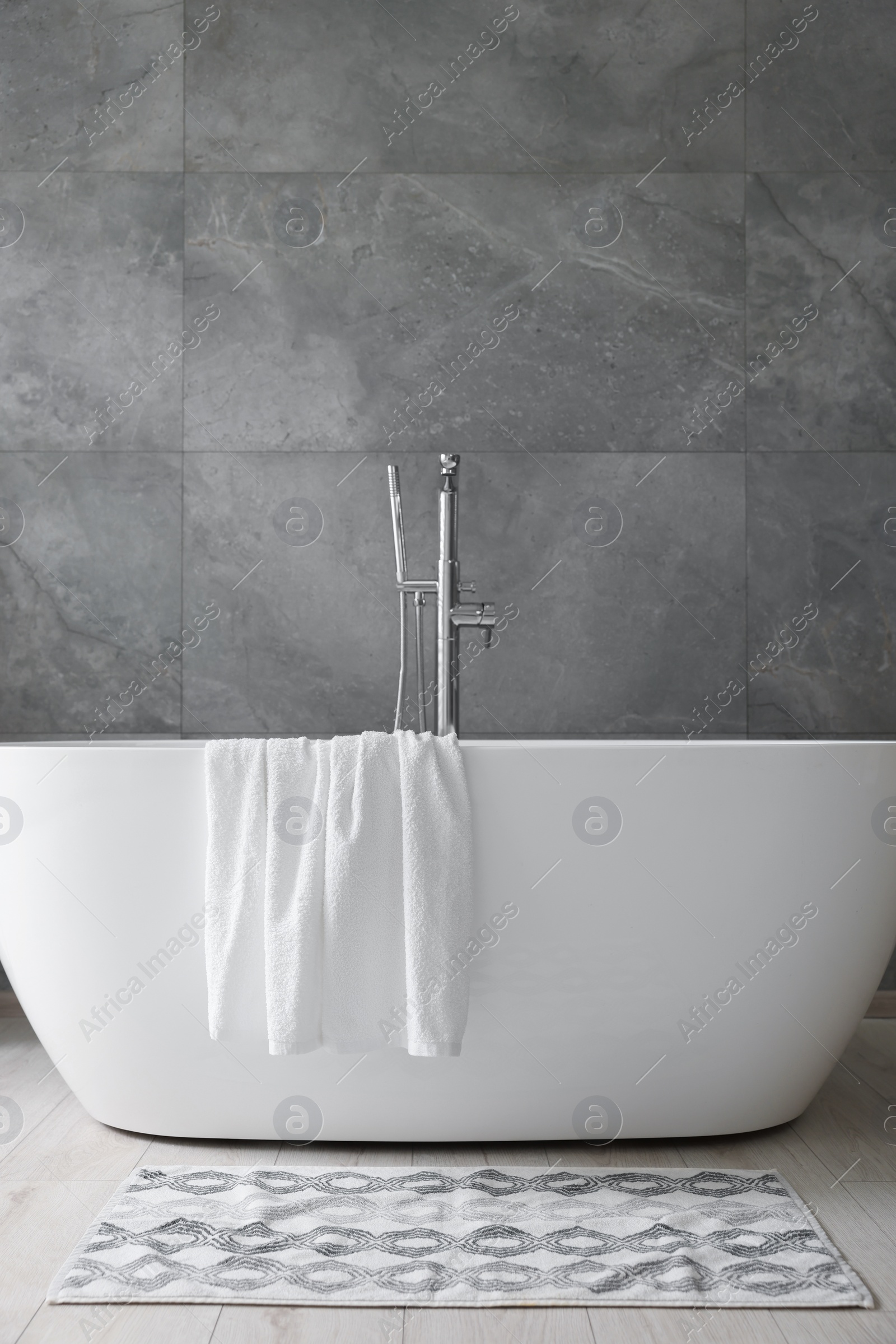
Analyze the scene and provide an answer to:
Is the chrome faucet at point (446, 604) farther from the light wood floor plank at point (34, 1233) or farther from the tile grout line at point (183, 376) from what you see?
the light wood floor plank at point (34, 1233)

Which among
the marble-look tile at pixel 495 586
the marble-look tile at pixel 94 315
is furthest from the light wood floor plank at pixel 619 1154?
the marble-look tile at pixel 94 315

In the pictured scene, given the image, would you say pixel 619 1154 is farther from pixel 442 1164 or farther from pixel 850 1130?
pixel 850 1130

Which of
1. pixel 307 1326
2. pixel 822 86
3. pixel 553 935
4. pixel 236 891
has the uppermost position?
pixel 822 86

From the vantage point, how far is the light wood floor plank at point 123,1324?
1.22 meters

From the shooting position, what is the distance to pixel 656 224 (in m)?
2.59

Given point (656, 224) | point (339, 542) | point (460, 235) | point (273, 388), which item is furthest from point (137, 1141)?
point (656, 224)

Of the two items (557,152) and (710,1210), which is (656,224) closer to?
(557,152)

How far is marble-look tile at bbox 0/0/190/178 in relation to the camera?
2.59 metres

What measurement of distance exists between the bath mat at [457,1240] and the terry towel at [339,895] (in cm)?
21

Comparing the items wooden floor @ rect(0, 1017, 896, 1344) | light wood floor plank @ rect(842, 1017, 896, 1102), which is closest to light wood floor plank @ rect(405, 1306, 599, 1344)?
wooden floor @ rect(0, 1017, 896, 1344)

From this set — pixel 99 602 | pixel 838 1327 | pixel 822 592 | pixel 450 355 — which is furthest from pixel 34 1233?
pixel 822 592

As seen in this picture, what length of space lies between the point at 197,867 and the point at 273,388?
133cm

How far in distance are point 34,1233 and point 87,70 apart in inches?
98.1

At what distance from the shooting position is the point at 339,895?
1.58 m
